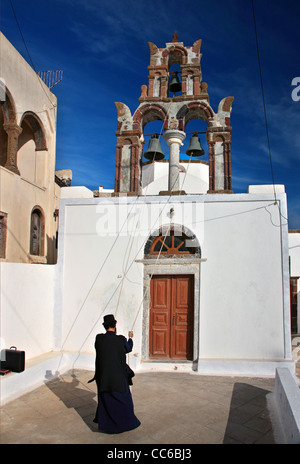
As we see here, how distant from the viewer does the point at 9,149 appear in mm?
9867

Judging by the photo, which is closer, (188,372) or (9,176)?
(188,372)

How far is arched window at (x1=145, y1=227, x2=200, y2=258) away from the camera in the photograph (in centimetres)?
737

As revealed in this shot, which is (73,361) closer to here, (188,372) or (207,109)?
(188,372)

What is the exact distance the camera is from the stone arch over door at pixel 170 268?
7191mm

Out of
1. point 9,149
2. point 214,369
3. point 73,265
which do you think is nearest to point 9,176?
point 9,149

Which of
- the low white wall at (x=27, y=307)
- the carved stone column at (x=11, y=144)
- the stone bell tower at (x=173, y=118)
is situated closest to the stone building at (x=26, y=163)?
the carved stone column at (x=11, y=144)

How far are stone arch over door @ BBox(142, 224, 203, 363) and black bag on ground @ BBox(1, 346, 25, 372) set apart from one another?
251 cm

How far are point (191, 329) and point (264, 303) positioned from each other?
5.04 feet

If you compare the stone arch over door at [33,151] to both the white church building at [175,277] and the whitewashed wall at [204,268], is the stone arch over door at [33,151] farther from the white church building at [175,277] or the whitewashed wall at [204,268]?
the whitewashed wall at [204,268]

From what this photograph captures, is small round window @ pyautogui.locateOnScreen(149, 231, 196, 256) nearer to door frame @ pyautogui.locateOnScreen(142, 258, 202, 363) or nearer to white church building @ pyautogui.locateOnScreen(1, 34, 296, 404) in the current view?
white church building @ pyautogui.locateOnScreen(1, 34, 296, 404)

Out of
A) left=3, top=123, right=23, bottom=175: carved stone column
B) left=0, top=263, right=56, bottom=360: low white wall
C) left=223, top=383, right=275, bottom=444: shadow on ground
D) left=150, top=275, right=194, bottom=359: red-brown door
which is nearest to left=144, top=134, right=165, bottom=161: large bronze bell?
left=150, top=275, right=194, bottom=359: red-brown door

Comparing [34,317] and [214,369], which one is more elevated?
[34,317]

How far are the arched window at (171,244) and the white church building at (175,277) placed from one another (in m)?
0.02

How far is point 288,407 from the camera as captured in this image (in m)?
4.03
